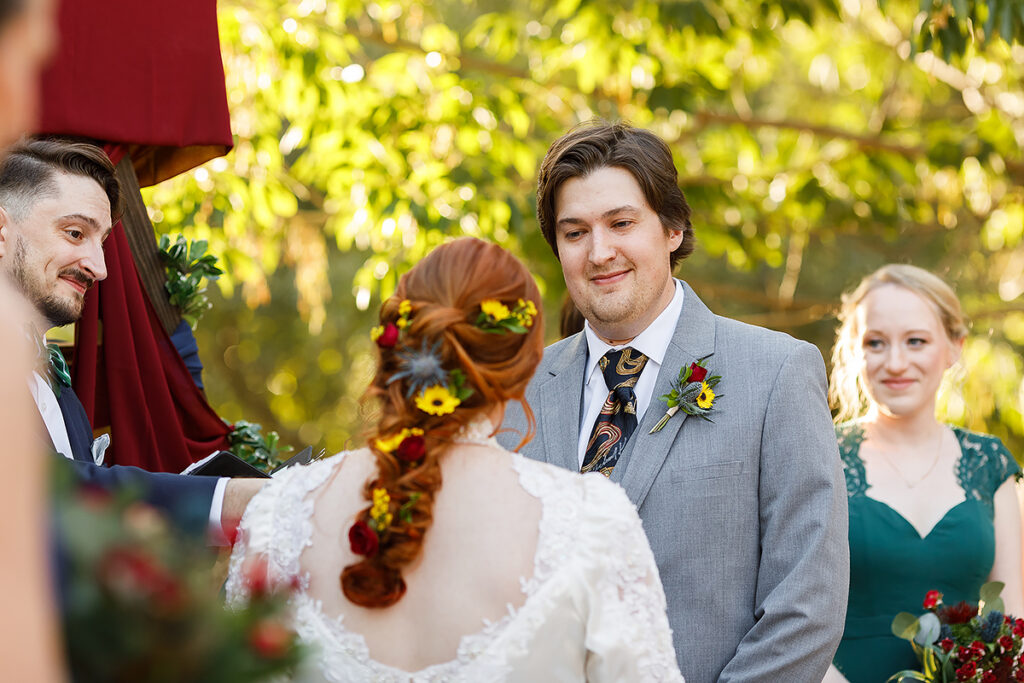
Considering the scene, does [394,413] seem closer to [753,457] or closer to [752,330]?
[753,457]

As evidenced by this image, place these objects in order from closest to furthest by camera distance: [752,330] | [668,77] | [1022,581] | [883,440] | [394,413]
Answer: [394,413] < [752,330] < [1022,581] < [883,440] < [668,77]

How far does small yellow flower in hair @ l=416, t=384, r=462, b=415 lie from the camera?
1.98 meters

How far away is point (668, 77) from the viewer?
6789mm

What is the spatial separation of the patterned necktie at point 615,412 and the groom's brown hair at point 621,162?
1.50ft

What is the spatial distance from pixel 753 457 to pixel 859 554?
4.71ft

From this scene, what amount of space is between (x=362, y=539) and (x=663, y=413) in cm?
131

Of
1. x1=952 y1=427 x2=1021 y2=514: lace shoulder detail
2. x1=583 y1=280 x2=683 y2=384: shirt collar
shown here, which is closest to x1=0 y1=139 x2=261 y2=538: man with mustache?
x1=583 y1=280 x2=683 y2=384: shirt collar

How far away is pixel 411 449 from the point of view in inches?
77.7


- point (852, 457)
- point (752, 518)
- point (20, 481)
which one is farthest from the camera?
point (852, 457)

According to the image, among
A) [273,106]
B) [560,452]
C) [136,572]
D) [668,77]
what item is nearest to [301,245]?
[273,106]

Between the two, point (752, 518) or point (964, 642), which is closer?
point (752, 518)

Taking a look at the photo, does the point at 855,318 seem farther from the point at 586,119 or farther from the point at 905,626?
the point at 586,119

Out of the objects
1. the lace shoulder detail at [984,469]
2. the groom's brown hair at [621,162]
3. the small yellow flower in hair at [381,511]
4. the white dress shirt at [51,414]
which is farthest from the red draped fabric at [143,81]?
the lace shoulder detail at [984,469]

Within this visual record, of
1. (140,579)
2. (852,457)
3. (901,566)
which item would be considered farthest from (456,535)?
(852,457)
